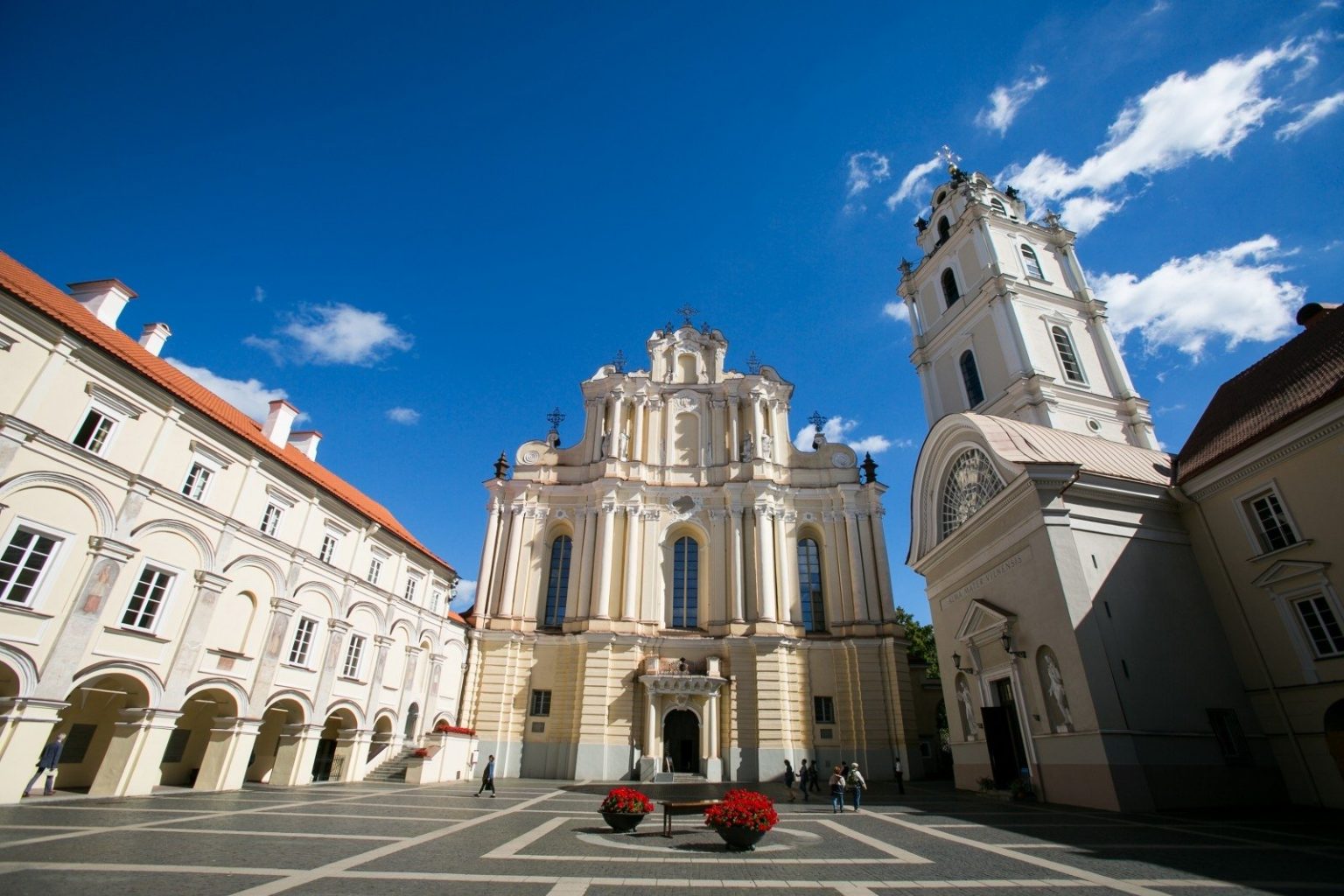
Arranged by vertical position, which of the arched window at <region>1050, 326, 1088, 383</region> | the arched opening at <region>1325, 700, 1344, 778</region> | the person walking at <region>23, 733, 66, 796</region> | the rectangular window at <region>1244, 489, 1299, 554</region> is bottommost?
the person walking at <region>23, 733, 66, 796</region>

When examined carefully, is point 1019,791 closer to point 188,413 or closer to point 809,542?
point 809,542

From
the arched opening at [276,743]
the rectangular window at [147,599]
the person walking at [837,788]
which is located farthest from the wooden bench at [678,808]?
the arched opening at [276,743]

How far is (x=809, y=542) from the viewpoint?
3175 cm

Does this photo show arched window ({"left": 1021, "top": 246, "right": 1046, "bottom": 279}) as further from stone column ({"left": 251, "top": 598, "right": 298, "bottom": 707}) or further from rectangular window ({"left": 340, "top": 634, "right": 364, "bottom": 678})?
stone column ({"left": 251, "top": 598, "right": 298, "bottom": 707})

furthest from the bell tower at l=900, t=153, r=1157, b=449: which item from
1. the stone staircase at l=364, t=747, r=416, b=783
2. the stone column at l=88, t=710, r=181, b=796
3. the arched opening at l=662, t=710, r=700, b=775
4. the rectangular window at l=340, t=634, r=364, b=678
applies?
the stone column at l=88, t=710, r=181, b=796

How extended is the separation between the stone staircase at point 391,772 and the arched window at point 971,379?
28008mm

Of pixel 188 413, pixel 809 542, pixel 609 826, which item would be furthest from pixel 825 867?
pixel 809 542

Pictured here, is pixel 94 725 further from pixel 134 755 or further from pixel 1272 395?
pixel 1272 395

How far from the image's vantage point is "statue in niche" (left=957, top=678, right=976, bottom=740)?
63.9 ft

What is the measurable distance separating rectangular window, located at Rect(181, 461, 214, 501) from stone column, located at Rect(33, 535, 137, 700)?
2.22 m

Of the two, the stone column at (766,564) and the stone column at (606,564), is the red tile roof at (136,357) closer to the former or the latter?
the stone column at (606,564)

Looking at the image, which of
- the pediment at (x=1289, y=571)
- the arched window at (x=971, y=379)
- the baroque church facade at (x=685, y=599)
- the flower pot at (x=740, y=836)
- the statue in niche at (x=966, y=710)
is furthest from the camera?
the arched window at (x=971, y=379)

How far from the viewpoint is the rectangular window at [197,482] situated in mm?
17172

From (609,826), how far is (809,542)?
2097 centimetres
